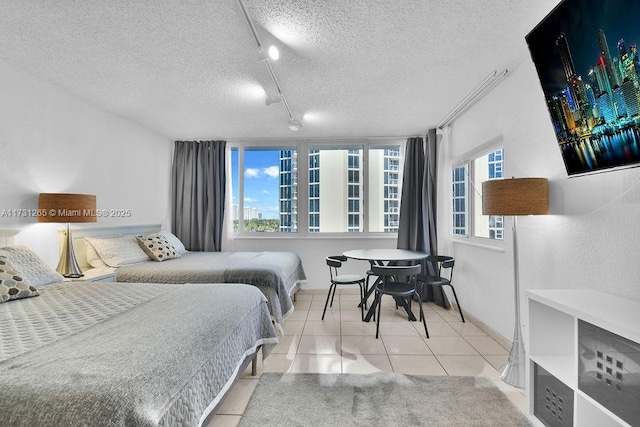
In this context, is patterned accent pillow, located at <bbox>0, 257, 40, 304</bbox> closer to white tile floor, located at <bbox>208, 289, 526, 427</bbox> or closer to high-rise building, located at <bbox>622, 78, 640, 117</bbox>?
white tile floor, located at <bbox>208, 289, 526, 427</bbox>

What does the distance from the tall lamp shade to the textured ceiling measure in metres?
1.09

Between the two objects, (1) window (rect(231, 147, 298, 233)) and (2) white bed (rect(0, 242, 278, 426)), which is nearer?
(2) white bed (rect(0, 242, 278, 426))

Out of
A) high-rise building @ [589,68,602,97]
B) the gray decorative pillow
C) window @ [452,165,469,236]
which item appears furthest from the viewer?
window @ [452,165,469,236]

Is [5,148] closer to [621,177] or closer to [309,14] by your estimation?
[309,14]

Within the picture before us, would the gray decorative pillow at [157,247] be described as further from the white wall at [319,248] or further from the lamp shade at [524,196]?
the lamp shade at [524,196]

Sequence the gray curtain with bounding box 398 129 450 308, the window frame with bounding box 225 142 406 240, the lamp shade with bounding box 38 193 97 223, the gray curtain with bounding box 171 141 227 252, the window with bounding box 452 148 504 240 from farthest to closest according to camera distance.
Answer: the window frame with bounding box 225 142 406 240 → the gray curtain with bounding box 171 141 227 252 → the gray curtain with bounding box 398 129 450 308 → the window with bounding box 452 148 504 240 → the lamp shade with bounding box 38 193 97 223

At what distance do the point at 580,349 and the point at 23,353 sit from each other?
234 centimetres

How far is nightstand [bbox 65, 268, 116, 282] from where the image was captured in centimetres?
280

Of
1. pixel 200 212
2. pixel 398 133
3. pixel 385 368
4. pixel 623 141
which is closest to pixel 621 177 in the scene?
pixel 623 141

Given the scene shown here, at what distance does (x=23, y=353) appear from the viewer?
3.86ft

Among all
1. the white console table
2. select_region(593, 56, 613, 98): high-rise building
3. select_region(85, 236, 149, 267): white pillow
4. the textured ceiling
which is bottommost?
the white console table

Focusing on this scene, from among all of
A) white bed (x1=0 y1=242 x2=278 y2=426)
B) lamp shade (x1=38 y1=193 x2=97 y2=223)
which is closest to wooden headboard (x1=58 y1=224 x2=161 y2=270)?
lamp shade (x1=38 y1=193 x2=97 y2=223)

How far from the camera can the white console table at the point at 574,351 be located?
4.20ft

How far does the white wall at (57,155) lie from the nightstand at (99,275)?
0.38 metres
